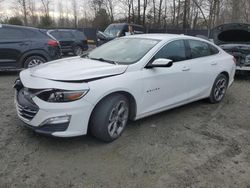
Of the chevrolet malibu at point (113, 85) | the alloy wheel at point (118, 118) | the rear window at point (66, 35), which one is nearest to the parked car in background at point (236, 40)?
the chevrolet malibu at point (113, 85)

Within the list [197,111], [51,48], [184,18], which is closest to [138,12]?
[184,18]

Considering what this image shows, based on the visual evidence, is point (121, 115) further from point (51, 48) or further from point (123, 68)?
point (51, 48)

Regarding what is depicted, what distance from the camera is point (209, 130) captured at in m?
4.64

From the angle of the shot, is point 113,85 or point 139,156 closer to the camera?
point 139,156

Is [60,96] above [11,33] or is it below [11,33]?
below

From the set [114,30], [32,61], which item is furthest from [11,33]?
[114,30]

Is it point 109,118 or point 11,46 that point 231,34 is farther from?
point 109,118

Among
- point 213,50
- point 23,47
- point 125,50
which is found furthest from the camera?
point 23,47

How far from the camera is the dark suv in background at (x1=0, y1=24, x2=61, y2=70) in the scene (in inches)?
329

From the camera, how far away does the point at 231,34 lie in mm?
9961

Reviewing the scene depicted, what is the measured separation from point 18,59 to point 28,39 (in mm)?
Result: 698

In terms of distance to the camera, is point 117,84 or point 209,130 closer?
point 117,84

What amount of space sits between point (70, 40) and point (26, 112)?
1268 centimetres

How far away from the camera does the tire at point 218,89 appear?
19.7 feet
